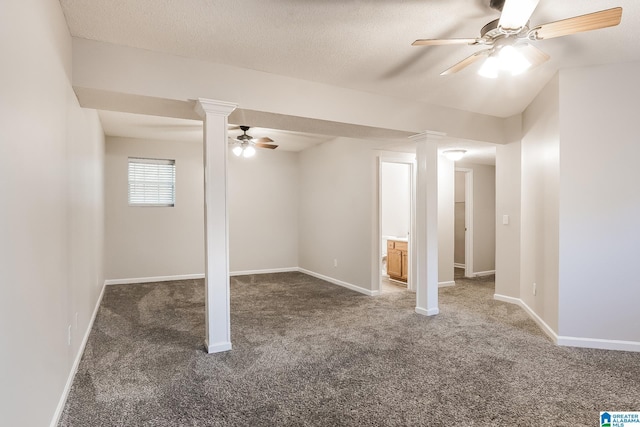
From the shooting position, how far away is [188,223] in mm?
6371

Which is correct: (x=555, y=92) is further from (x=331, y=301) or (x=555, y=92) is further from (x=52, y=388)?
(x=52, y=388)

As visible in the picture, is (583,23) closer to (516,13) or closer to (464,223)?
(516,13)

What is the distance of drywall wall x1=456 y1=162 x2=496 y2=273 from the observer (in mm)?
6684

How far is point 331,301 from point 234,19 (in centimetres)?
351

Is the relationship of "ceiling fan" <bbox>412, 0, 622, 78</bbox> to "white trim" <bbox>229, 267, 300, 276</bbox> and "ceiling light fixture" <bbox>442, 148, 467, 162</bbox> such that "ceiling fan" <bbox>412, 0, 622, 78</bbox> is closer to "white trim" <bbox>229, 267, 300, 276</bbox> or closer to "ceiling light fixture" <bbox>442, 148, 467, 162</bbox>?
"ceiling light fixture" <bbox>442, 148, 467, 162</bbox>

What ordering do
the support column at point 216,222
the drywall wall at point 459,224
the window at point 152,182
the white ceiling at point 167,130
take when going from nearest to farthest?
the support column at point 216,222 → the white ceiling at point 167,130 → the window at point 152,182 → the drywall wall at point 459,224

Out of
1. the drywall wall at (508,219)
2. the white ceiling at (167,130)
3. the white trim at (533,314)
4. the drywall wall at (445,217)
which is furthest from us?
the drywall wall at (445,217)

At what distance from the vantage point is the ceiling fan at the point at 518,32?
5.87ft

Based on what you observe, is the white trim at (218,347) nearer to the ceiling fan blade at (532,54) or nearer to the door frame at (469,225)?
the ceiling fan blade at (532,54)

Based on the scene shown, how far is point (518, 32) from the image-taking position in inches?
81.4

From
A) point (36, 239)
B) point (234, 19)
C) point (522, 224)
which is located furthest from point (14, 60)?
point (522, 224)

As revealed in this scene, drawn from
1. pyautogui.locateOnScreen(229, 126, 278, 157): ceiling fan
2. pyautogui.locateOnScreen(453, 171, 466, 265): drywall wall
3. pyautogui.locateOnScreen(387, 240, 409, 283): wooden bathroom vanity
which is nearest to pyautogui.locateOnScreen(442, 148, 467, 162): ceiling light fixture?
pyautogui.locateOnScreen(387, 240, 409, 283): wooden bathroom vanity

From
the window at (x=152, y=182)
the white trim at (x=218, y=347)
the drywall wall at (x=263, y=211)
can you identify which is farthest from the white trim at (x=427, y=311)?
the window at (x=152, y=182)
